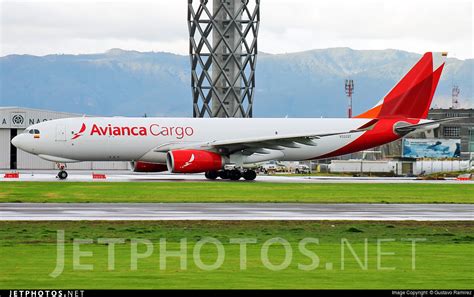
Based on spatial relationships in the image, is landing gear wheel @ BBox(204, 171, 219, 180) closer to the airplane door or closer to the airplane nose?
the airplane door

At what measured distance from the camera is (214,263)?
20.1m

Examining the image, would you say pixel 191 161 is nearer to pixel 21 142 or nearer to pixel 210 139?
pixel 210 139

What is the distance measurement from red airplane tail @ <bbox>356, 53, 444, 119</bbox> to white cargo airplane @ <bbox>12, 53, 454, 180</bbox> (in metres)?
0.07

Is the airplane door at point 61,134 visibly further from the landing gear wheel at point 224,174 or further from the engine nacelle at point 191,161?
the landing gear wheel at point 224,174

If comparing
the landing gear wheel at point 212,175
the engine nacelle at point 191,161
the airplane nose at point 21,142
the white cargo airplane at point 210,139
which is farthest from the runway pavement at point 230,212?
the airplane nose at point 21,142

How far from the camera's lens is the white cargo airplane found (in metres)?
62.0

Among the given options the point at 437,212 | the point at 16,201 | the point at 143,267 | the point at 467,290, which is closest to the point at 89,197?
the point at 16,201

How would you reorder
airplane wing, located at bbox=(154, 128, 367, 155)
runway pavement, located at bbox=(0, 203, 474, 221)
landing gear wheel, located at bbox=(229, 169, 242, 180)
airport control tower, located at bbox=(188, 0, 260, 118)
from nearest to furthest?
runway pavement, located at bbox=(0, 203, 474, 221) → airplane wing, located at bbox=(154, 128, 367, 155) → landing gear wheel, located at bbox=(229, 169, 242, 180) → airport control tower, located at bbox=(188, 0, 260, 118)

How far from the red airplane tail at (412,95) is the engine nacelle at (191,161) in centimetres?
1379

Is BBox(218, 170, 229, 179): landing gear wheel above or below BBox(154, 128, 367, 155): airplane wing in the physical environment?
Answer: below

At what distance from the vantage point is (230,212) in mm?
35344

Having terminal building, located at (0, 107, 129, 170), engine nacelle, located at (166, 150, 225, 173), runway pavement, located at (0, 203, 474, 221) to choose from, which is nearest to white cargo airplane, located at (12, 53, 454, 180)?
engine nacelle, located at (166, 150, 225, 173)

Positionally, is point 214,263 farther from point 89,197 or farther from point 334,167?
point 334,167

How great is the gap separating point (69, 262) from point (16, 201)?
70.1ft
